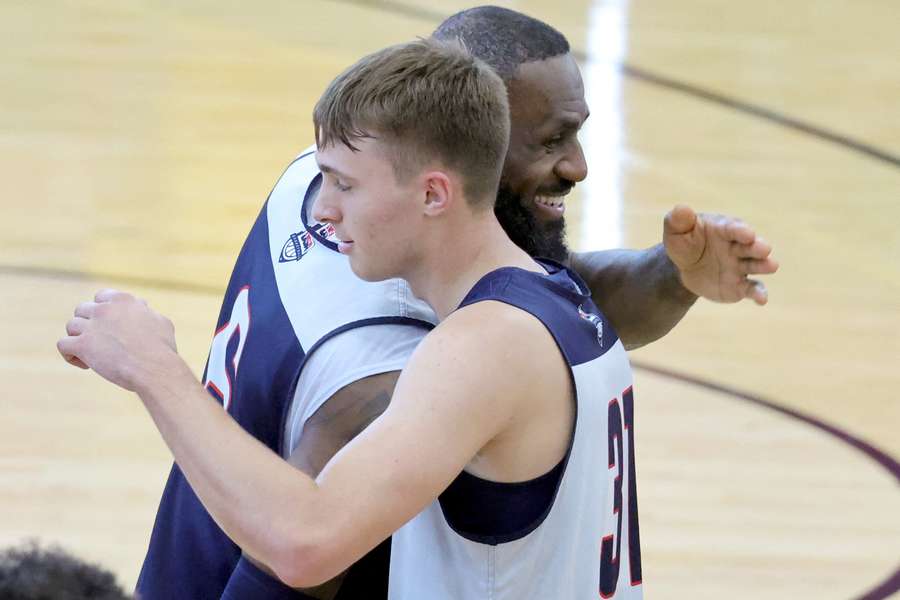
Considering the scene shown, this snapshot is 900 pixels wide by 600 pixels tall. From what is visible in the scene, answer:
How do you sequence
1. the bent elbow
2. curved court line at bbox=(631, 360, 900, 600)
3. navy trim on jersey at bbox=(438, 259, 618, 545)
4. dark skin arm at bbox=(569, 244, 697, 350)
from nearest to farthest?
1. the bent elbow
2. navy trim on jersey at bbox=(438, 259, 618, 545)
3. dark skin arm at bbox=(569, 244, 697, 350)
4. curved court line at bbox=(631, 360, 900, 600)

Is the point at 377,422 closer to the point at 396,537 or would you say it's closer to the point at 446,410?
the point at 446,410

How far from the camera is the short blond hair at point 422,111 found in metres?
2.22

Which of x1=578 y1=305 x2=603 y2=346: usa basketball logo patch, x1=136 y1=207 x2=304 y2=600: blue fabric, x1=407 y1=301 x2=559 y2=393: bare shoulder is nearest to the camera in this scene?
x1=407 y1=301 x2=559 y2=393: bare shoulder

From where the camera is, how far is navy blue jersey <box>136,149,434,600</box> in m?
2.39

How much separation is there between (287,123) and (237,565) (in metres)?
5.45

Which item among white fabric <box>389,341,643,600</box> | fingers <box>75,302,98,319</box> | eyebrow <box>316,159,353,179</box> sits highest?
eyebrow <box>316,159,353,179</box>

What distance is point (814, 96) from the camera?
8367 mm

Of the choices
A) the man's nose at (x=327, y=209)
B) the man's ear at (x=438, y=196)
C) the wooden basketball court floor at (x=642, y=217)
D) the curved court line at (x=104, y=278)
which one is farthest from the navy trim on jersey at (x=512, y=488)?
the curved court line at (x=104, y=278)

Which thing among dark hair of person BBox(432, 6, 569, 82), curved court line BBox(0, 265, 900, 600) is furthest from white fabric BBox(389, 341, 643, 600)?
curved court line BBox(0, 265, 900, 600)

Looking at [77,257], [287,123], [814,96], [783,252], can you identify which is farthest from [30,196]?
[814,96]

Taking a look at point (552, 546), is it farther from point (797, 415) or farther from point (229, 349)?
point (797, 415)

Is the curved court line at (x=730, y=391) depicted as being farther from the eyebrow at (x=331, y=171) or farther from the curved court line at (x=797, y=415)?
the eyebrow at (x=331, y=171)

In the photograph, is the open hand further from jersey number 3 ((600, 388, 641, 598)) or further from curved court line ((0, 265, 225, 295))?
curved court line ((0, 265, 225, 295))

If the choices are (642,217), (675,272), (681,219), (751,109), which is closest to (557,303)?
(681,219)
